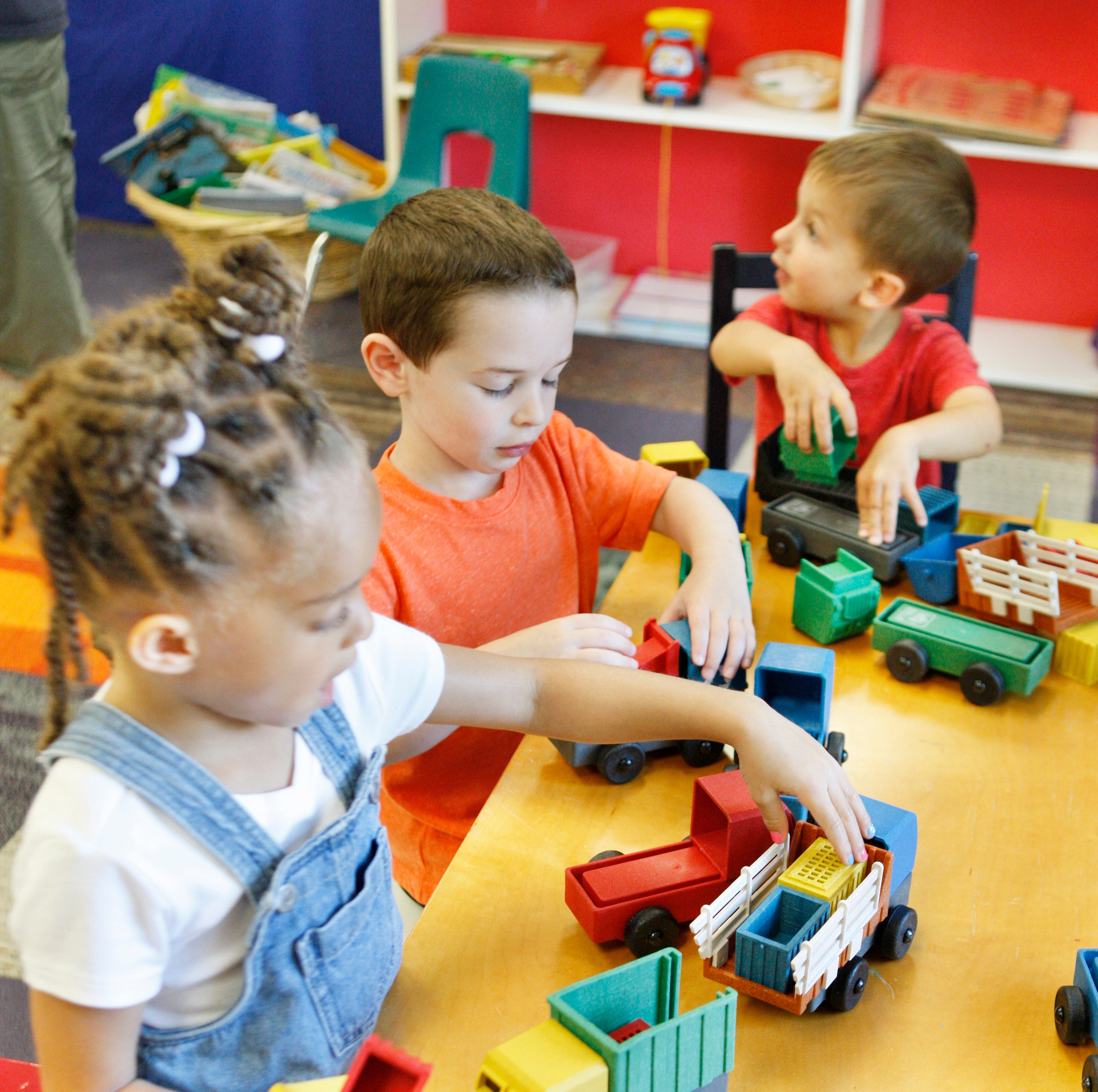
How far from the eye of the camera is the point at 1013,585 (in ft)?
3.35

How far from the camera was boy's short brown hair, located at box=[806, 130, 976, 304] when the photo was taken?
52.1 inches

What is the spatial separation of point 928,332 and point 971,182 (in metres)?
0.18

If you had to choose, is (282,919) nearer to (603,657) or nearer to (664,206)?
(603,657)

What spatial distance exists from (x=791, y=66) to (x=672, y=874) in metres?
2.70

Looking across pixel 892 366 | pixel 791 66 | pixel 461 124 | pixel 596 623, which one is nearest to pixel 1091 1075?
pixel 596 623

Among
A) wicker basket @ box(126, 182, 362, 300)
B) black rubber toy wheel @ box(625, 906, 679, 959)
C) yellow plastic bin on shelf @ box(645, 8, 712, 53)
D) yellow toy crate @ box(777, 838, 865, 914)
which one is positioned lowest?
wicker basket @ box(126, 182, 362, 300)

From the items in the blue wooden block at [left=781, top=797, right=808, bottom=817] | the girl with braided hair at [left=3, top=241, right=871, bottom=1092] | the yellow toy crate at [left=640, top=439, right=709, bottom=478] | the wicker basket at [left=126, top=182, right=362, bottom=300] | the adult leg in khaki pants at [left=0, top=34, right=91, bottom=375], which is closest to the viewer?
the girl with braided hair at [left=3, top=241, right=871, bottom=1092]

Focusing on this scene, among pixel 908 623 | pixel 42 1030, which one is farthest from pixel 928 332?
pixel 42 1030

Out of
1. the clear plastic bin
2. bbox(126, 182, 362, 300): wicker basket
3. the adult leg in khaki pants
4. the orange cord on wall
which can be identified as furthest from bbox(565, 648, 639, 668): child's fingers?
the orange cord on wall

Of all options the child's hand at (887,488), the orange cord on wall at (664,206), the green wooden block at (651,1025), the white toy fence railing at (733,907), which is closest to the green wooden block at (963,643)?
the child's hand at (887,488)

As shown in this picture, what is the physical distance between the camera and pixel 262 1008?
63cm

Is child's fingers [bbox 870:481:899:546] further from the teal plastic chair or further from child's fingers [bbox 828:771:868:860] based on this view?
the teal plastic chair

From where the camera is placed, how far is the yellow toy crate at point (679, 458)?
47.8 inches

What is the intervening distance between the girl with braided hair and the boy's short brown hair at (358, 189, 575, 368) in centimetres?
36
